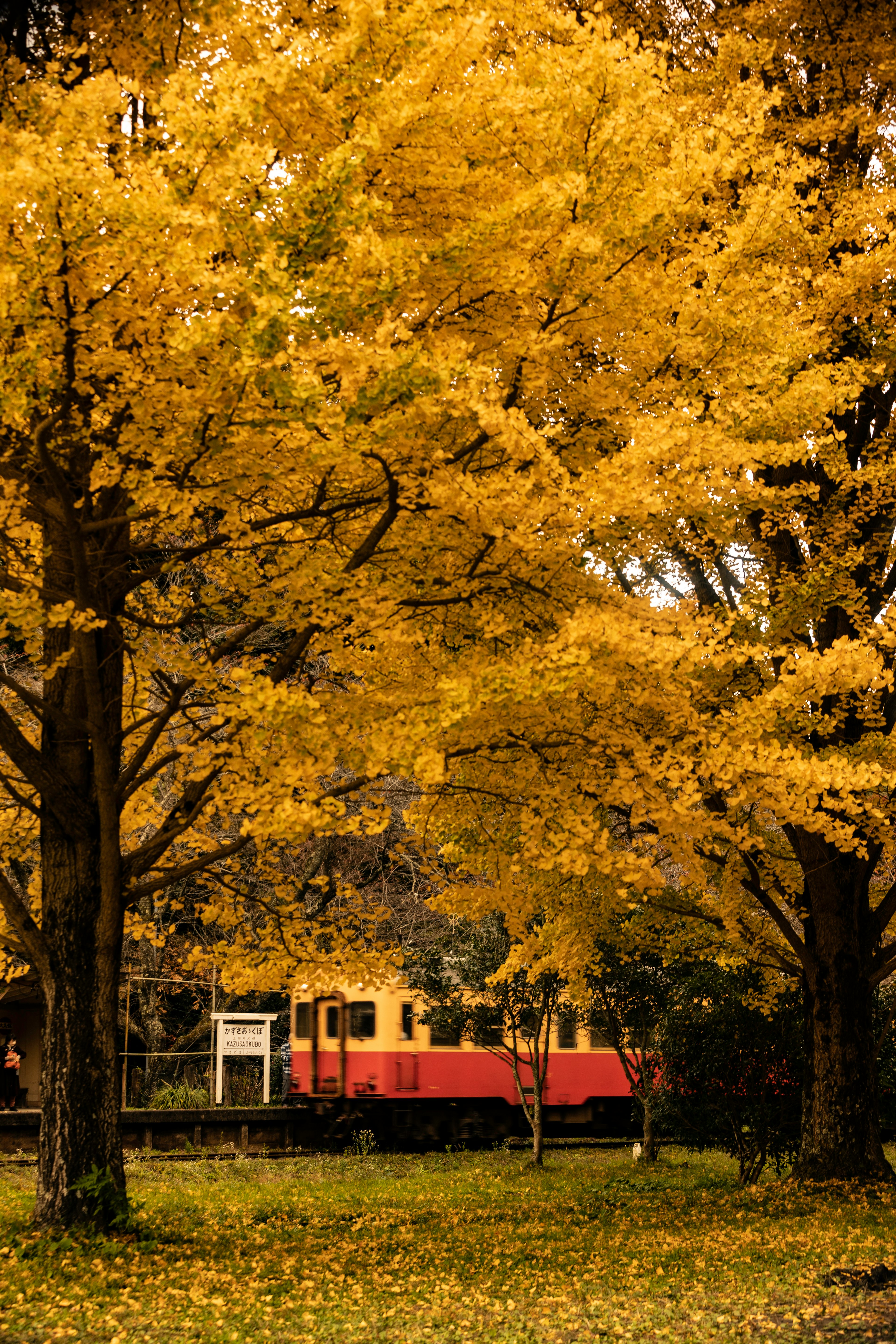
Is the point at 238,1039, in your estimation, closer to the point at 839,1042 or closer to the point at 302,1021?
the point at 302,1021

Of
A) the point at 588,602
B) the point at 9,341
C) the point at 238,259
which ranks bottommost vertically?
the point at 588,602

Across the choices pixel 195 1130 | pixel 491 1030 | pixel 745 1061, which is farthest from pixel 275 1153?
pixel 745 1061

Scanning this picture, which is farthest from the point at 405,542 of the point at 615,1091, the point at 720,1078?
the point at 615,1091

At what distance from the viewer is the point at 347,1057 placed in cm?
1984

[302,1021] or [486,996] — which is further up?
[486,996]

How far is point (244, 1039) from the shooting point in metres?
19.9

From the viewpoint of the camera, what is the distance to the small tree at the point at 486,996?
18.0m

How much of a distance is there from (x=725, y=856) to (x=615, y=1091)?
1189 cm

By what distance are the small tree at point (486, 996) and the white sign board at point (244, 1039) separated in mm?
2995

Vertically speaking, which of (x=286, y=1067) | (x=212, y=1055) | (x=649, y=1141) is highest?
(x=212, y=1055)

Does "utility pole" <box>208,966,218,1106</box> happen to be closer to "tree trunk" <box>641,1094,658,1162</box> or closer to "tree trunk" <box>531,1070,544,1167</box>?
"tree trunk" <box>531,1070,544,1167</box>

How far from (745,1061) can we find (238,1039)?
361 inches

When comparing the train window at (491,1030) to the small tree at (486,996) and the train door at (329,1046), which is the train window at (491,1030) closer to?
the small tree at (486,996)

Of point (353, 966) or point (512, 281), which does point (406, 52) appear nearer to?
point (512, 281)
